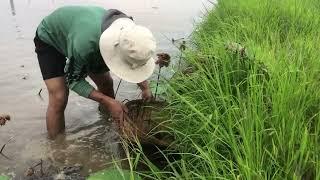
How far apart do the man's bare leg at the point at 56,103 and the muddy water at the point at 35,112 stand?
4.8 inches

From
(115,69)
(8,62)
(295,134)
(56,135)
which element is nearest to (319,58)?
(295,134)

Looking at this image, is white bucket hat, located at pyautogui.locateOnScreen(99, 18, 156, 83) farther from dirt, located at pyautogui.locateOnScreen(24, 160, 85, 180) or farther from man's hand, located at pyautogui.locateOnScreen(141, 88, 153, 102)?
dirt, located at pyautogui.locateOnScreen(24, 160, 85, 180)

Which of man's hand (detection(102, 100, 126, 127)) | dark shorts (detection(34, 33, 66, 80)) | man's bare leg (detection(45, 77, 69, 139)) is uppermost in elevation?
dark shorts (detection(34, 33, 66, 80))

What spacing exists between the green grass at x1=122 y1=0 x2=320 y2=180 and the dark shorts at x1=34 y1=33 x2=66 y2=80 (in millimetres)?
926

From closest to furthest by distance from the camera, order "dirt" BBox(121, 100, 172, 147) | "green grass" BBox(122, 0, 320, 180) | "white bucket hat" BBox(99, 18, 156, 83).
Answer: "green grass" BBox(122, 0, 320, 180) < "white bucket hat" BBox(99, 18, 156, 83) < "dirt" BBox(121, 100, 172, 147)

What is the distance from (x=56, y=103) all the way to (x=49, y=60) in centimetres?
34

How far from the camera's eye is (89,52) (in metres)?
2.95

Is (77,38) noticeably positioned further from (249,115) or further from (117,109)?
(249,115)

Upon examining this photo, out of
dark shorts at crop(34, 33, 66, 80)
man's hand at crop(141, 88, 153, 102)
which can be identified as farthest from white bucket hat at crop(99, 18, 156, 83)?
dark shorts at crop(34, 33, 66, 80)

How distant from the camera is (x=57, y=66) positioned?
11.5 feet

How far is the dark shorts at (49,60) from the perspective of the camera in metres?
3.47

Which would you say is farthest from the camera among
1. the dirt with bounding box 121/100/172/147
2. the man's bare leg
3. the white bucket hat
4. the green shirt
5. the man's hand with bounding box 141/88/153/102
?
the man's bare leg

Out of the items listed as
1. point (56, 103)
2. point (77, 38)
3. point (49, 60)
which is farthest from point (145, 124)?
point (49, 60)

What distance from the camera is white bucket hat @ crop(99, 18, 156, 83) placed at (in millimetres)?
2637
